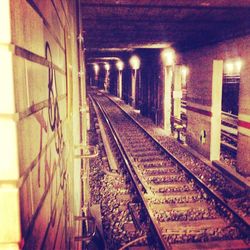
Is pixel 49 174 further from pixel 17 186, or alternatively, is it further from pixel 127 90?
pixel 127 90

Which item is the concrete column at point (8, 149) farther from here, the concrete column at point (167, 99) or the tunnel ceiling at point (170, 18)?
the concrete column at point (167, 99)

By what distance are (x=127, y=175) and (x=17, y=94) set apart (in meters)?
8.39

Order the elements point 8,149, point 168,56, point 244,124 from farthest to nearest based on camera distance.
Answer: point 168,56
point 244,124
point 8,149

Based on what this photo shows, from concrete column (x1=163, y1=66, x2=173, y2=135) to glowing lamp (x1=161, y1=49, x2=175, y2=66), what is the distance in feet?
1.38

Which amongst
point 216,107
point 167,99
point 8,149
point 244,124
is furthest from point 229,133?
point 8,149

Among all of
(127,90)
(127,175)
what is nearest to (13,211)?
(127,175)

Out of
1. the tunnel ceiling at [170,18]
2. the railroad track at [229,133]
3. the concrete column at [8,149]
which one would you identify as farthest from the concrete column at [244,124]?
the concrete column at [8,149]

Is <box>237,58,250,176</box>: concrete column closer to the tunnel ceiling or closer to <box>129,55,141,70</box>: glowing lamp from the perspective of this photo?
the tunnel ceiling

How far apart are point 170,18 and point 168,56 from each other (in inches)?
276

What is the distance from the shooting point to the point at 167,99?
15820 mm

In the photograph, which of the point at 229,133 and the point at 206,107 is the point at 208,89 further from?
the point at 229,133

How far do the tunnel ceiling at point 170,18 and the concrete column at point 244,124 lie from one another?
1197 mm

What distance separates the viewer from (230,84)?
59.8 feet

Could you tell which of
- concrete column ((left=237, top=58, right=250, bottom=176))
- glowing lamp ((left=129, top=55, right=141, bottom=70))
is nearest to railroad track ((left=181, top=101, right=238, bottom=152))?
concrete column ((left=237, top=58, right=250, bottom=176))
